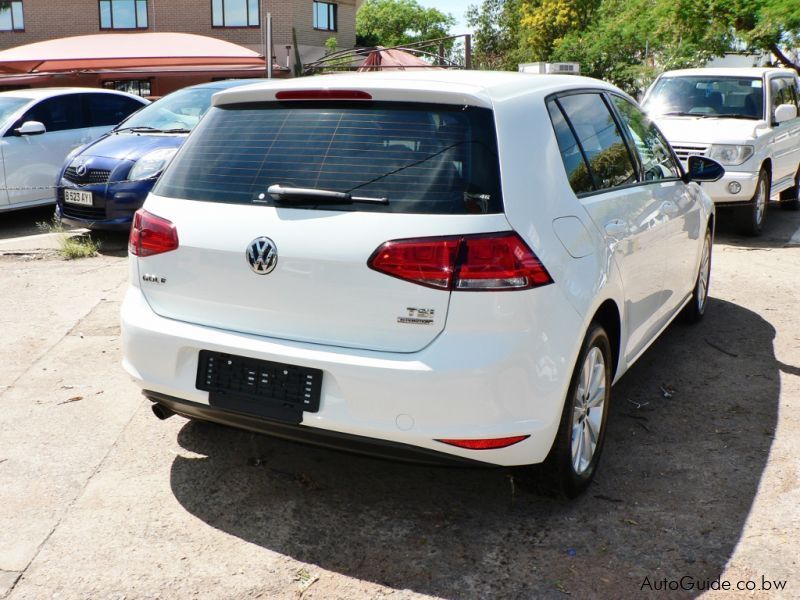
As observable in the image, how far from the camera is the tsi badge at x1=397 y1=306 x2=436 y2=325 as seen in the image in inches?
118

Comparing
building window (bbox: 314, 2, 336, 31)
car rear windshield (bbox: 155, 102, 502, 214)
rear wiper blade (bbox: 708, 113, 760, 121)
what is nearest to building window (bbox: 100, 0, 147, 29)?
building window (bbox: 314, 2, 336, 31)

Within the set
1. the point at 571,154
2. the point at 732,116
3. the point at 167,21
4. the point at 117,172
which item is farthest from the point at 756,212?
the point at 167,21

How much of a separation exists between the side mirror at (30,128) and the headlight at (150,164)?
6.74ft

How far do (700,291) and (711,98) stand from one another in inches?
205

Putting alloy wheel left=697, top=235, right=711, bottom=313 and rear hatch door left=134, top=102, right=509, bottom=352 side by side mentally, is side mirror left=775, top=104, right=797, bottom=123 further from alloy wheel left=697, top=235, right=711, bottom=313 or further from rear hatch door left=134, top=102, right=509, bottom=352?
rear hatch door left=134, top=102, right=509, bottom=352

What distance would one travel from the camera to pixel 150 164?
895cm

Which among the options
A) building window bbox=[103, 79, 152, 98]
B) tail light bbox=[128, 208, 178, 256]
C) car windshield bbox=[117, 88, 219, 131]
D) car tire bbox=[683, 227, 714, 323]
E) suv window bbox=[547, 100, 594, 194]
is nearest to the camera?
tail light bbox=[128, 208, 178, 256]

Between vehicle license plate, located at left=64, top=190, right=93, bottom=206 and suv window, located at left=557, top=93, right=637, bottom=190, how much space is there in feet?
20.1

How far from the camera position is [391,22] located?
8531 centimetres

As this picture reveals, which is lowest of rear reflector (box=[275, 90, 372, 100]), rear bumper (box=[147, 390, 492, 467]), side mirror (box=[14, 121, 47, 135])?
rear bumper (box=[147, 390, 492, 467])

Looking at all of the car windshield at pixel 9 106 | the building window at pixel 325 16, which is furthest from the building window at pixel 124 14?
the car windshield at pixel 9 106

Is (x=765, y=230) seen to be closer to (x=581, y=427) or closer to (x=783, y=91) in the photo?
(x=783, y=91)

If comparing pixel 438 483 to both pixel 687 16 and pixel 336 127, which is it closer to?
pixel 336 127

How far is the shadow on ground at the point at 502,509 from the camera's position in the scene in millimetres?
3166
